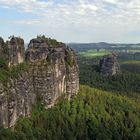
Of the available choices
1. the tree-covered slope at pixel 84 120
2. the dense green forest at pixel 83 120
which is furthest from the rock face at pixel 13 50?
the tree-covered slope at pixel 84 120

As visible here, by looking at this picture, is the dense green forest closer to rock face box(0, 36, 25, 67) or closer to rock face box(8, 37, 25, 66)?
rock face box(0, 36, 25, 67)

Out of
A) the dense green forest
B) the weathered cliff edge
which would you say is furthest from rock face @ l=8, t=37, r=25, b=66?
the dense green forest

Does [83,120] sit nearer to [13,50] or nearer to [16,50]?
[16,50]

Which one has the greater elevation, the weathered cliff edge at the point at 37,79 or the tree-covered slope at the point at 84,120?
the weathered cliff edge at the point at 37,79

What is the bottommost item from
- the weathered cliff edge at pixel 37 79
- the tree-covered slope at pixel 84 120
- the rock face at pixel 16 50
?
the tree-covered slope at pixel 84 120

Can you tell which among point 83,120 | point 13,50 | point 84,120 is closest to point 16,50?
point 13,50

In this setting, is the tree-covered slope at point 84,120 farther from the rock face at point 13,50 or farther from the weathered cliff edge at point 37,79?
the rock face at point 13,50
